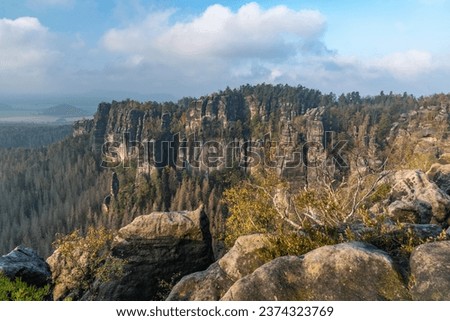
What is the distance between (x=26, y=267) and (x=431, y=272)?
2331 cm

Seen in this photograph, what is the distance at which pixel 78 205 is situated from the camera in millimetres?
138250

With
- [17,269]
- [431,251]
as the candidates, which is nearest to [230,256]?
[431,251]

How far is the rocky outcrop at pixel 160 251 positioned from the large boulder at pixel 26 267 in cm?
479

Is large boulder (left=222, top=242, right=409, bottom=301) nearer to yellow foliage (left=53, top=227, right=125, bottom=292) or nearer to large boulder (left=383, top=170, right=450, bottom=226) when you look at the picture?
large boulder (left=383, top=170, right=450, bottom=226)

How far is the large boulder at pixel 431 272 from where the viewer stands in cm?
925

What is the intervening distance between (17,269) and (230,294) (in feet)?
57.9

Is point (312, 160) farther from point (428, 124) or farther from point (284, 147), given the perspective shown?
point (428, 124)

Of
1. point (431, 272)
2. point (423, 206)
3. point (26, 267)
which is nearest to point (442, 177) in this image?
point (423, 206)

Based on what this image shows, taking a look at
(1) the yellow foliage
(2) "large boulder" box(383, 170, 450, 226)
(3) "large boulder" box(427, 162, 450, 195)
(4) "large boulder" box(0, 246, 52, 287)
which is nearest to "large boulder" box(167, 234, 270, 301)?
(1) the yellow foliage

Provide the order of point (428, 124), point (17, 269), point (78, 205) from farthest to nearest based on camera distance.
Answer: point (78, 205) → point (428, 124) → point (17, 269)

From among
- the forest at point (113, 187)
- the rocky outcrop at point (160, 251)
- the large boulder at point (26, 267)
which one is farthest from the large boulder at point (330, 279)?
the forest at point (113, 187)

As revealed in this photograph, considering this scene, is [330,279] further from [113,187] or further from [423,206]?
[113,187]

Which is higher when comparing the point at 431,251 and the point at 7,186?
the point at 431,251

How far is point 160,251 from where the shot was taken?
Answer: 26.6 metres
